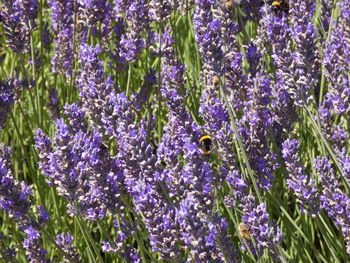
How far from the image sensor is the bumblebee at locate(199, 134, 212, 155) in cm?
232

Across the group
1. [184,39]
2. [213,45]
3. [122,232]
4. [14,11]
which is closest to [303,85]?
[213,45]

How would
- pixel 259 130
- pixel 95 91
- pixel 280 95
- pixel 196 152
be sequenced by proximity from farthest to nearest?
pixel 280 95, pixel 259 130, pixel 95 91, pixel 196 152

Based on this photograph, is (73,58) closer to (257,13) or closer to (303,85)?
(257,13)

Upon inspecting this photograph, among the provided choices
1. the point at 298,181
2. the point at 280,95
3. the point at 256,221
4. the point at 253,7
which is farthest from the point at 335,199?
the point at 253,7

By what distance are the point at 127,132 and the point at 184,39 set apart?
239 cm

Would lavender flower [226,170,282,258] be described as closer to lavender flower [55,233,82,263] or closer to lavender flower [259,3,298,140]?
lavender flower [259,3,298,140]

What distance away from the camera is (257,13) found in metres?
3.52

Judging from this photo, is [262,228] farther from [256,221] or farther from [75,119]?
[75,119]

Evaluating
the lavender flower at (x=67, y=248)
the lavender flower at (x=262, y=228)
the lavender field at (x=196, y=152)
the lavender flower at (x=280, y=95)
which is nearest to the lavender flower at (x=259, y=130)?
the lavender field at (x=196, y=152)

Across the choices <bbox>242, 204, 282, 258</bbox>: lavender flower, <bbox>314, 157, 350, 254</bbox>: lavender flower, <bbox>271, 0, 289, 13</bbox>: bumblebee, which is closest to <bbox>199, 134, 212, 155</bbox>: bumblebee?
<bbox>242, 204, 282, 258</bbox>: lavender flower

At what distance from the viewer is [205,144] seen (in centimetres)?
237

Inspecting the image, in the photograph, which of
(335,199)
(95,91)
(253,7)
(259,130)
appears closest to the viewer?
(335,199)

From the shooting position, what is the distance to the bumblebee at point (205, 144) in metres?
2.32

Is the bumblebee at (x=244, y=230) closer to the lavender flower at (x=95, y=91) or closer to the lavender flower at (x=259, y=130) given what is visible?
the lavender flower at (x=259, y=130)
